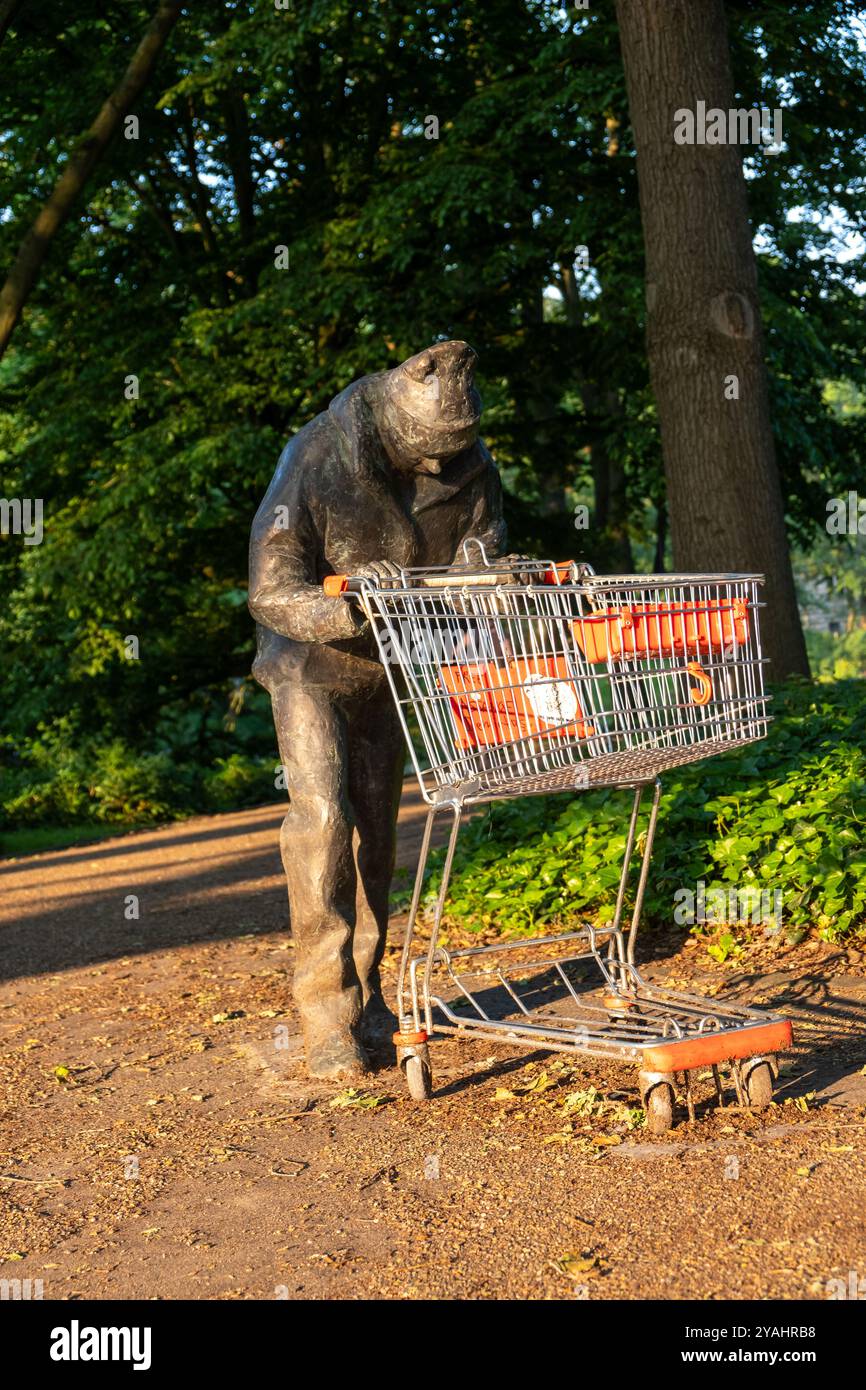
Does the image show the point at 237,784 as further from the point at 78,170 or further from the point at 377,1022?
the point at 377,1022

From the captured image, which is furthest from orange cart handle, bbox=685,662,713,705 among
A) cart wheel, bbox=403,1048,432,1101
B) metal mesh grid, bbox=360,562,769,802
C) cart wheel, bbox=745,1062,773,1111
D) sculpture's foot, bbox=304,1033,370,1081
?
sculpture's foot, bbox=304,1033,370,1081

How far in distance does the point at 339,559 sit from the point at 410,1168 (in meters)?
2.11

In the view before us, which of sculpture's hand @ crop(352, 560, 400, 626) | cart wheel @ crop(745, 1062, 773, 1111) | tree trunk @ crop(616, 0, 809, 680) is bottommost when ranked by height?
cart wheel @ crop(745, 1062, 773, 1111)

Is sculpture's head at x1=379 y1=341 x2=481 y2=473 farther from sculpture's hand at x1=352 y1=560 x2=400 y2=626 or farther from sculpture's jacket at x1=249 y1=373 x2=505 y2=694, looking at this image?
sculpture's hand at x1=352 y1=560 x2=400 y2=626

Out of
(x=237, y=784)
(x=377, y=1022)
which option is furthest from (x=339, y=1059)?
(x=237, y=784)

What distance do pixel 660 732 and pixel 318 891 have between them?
130 centimetres

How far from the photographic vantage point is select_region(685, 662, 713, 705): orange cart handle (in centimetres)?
472

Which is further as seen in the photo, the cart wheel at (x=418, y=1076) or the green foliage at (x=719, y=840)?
the green foliage at (x=719, y=840)

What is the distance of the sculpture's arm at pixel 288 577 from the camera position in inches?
198

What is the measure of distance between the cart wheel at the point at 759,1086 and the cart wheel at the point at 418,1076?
105 centimetres

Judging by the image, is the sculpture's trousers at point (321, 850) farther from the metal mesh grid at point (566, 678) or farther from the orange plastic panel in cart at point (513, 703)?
the orange plastic panel in cart at point (513, 703)

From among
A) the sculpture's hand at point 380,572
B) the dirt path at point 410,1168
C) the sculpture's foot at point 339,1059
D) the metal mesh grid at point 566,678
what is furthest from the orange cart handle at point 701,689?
the sculpture's foot at point 339,1059

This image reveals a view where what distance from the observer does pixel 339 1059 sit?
5336 mm

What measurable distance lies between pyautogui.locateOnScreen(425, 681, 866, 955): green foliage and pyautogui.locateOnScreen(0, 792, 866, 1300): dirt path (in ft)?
1.01
